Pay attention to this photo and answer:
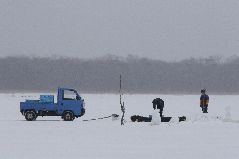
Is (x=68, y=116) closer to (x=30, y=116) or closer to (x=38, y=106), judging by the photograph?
(x=38, y=106)

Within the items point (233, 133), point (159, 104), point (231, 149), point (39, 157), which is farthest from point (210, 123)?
point (39, 157)

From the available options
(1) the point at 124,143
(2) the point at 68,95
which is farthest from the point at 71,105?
(1) the point at 124,143

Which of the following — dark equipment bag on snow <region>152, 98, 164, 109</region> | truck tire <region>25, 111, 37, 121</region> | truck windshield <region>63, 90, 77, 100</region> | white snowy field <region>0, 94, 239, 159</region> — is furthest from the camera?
truck windshield <region>63, 90, 77, 100</region>

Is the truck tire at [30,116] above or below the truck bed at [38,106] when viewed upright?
below

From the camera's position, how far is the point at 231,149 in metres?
15.0

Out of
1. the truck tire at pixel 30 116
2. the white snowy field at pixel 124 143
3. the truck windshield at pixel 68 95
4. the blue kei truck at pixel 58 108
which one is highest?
the truck windshield at pixel 68 95

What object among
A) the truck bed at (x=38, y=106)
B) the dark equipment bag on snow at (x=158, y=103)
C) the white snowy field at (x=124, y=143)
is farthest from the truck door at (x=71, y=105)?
the white snowy field at (x=124, y=143)

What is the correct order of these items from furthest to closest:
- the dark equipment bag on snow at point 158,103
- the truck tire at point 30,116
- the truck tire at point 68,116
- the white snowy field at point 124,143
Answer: the truck tire at point 30,116 < the truck tire at point 68,116 < the dark equipment bag on snow at point 158,103 < the white snowy field at point 124,143

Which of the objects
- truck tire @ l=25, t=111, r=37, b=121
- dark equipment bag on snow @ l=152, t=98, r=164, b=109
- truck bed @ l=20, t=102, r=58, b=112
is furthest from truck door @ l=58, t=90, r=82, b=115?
dark equipment bag on snow @ l=152, t=98, r=164, b=109

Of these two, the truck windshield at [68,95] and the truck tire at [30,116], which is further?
the truck windshield at [68,95]

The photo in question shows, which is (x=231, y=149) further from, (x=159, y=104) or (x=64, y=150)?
(x=159, y=104)

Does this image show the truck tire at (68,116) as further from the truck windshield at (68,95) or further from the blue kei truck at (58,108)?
the truck windshield at (68,95)

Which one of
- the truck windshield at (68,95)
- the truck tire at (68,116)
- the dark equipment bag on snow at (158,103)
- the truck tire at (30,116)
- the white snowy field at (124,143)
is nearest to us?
the white snowy field at (124,143)

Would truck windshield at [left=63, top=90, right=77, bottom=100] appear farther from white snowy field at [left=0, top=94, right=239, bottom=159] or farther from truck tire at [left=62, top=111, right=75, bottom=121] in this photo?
white snowy field at [left=0, top=94, right=239, bottom=159]
